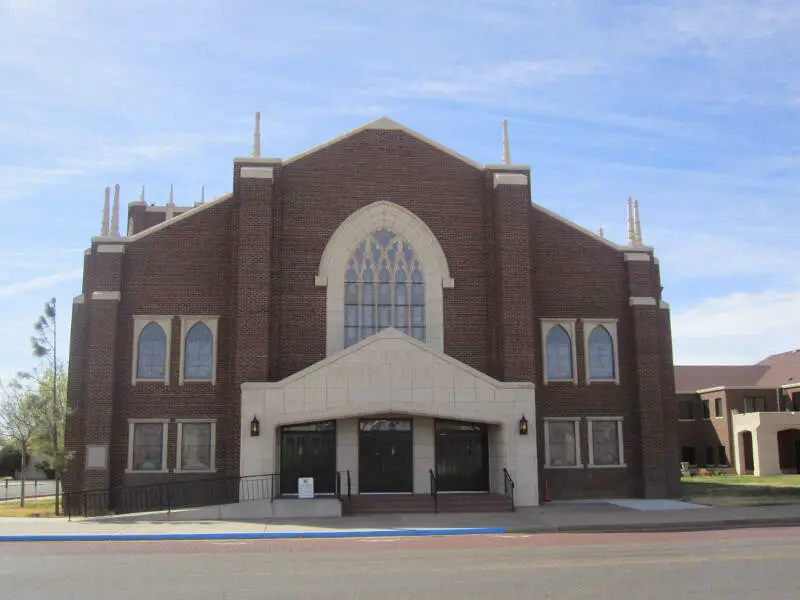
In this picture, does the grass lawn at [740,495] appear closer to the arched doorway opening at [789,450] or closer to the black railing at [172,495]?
the black railing at [172,495]

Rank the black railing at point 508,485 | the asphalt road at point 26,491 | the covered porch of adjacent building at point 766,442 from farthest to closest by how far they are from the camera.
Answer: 1. the covered porch of adjacent building at point 766,442
2. the asphalt road at point 26,491
3. the black railing at point 508,485

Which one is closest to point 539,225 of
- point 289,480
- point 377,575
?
point 289,480

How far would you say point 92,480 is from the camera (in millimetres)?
26359

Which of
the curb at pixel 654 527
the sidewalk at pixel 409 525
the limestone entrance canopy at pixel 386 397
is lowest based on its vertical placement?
the curb at pixel 654 527

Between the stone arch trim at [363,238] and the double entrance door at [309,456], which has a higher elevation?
the stone arch trim at [363,238]

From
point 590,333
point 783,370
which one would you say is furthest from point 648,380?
point 783,370

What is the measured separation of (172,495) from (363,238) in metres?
10.5

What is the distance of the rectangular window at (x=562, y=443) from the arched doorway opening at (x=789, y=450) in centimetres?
3255

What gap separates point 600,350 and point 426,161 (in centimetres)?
908

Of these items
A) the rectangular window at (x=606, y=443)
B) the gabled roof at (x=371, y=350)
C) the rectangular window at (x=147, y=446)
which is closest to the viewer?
the gabled roof at (x=371, y=350)

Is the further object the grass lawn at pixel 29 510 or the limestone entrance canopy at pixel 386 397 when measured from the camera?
the grass lawn at pixel 29 510

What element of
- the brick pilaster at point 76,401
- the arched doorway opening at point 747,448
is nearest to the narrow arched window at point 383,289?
the brick pilaster at point 76,401

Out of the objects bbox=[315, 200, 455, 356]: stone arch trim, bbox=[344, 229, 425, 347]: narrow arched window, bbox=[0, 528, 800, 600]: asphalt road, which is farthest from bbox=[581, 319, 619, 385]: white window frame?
bbox=[0, 528, 800, 600]: asphalt road

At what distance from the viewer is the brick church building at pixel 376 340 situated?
26.2 m
